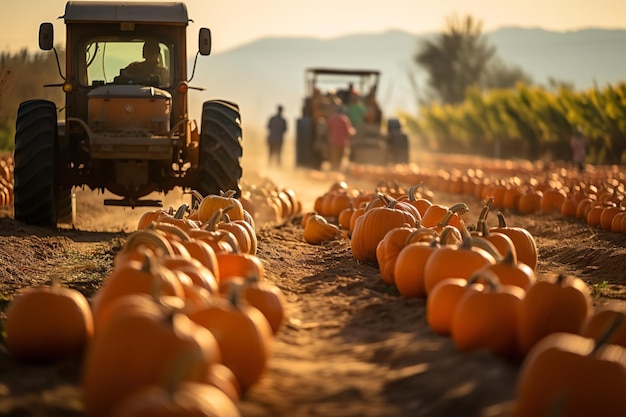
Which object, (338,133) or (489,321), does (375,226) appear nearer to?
(489,321)

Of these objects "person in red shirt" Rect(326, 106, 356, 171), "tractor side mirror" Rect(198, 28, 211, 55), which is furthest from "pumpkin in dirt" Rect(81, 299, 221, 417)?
"person in red shirt" Rect(326, 106, 356, 171)

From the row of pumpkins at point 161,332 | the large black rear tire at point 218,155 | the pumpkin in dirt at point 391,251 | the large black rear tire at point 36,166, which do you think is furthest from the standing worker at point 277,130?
the row of pumpkins at point 161,332

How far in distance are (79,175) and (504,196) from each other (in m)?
8.27

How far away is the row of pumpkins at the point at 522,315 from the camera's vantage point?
4652 mm

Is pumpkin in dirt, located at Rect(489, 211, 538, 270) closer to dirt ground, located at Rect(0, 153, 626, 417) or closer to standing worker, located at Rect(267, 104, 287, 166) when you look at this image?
dirt ground, located at Rect(0, 153, 626, 417)

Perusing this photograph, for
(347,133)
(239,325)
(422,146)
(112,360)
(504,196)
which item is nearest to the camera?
(112,360)

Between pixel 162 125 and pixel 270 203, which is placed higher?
pixel 162 125

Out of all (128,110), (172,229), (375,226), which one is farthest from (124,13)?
(172,229)

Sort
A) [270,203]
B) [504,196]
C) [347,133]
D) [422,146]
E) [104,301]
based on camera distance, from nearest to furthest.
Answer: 1. [104,301]
2. [270,203]
3. [504,196]
4. [347,133]
5. [422,146]

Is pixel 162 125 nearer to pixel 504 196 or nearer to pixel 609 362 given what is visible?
pixel 504 196

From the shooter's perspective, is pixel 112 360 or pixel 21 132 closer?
pixel 112 360

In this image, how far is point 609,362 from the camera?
4699mm

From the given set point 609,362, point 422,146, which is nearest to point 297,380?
point 609,362

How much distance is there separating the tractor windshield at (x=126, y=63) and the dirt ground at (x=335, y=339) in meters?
1.93
